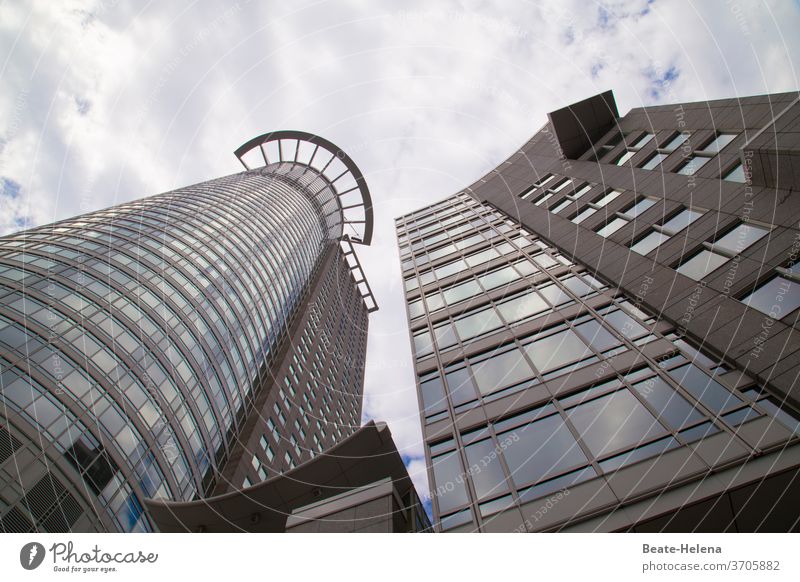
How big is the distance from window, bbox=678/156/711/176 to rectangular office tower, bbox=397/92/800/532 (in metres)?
0.07

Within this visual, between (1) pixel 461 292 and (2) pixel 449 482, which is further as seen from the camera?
(1) pixel 461 292

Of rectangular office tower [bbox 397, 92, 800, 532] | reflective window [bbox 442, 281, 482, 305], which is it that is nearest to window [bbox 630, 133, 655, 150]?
rectangular office tower [bbox 397, 92, 800, 532]

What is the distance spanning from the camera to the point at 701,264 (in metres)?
14.6

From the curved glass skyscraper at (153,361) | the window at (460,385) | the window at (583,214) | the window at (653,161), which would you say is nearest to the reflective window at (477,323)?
the window at (460,385)

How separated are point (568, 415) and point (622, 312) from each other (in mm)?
4898

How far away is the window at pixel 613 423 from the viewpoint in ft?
35.2

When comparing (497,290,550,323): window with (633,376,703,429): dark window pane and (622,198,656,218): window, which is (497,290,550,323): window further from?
(633,376,703,429): dark window pane

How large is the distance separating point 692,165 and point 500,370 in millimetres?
11379

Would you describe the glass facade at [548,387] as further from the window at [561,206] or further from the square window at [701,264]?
the window at [561,206]

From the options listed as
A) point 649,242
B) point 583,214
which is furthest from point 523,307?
point 583,214

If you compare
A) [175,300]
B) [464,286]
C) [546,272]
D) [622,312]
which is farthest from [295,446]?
[622,312]

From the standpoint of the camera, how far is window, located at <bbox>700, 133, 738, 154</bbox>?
17.5 m

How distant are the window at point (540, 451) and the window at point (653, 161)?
1380cm

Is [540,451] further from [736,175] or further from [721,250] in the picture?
[736,175]
